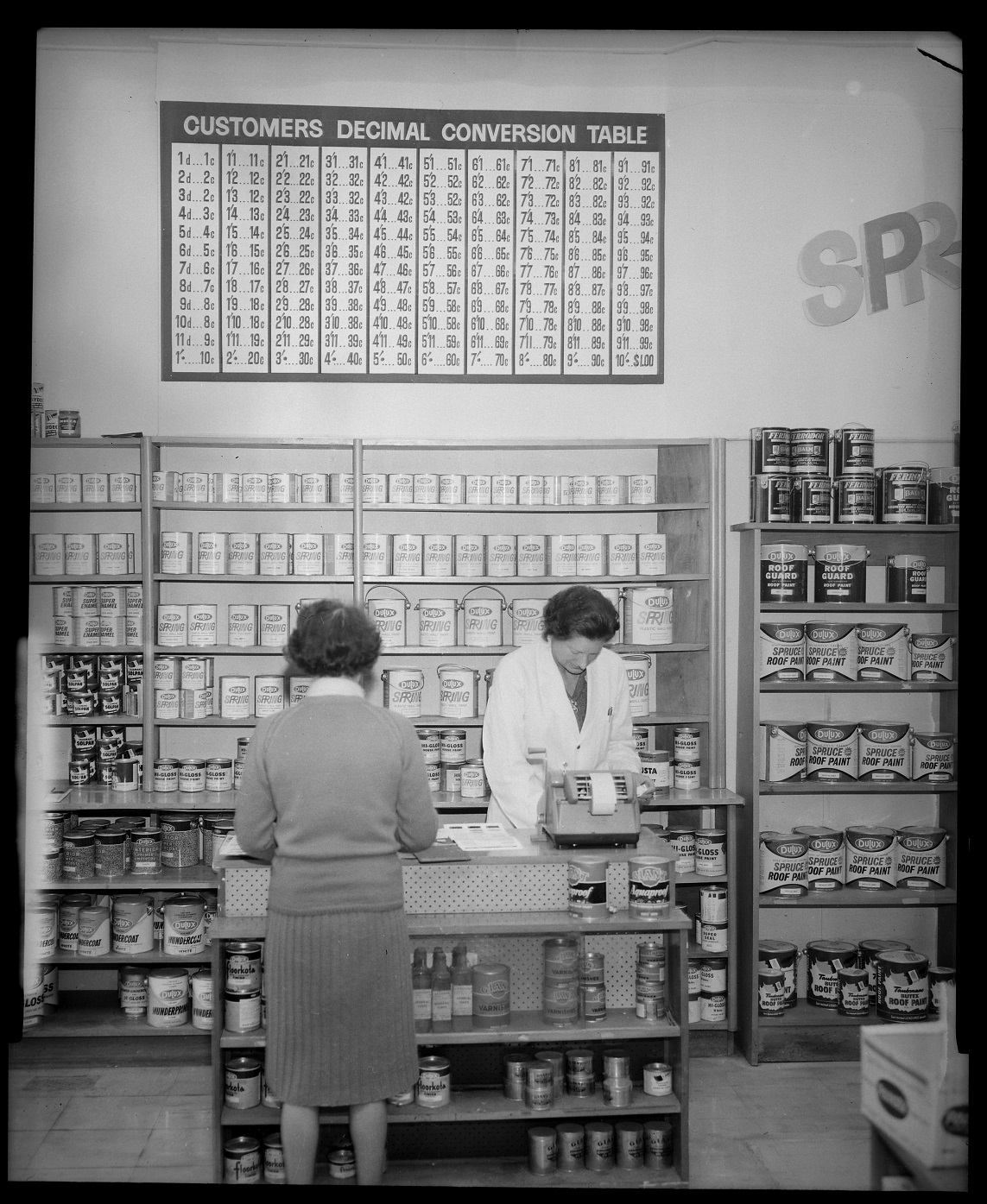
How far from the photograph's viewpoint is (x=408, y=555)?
414cm

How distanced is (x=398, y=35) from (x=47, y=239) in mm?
1539

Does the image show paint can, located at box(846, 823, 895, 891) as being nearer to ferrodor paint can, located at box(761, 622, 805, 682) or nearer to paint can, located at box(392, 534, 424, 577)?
ferrodor paint can, located at box(761, 622, 805, 682)

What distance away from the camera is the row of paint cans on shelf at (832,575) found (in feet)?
13.6

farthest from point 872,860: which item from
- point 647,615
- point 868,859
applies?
point 647,615

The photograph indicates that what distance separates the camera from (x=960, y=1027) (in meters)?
2.61

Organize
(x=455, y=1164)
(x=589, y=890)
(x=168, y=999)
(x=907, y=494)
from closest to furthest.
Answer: (x=589, y=890), (x=455, y=1164), (x=168, y=999), (x=907, y=494)

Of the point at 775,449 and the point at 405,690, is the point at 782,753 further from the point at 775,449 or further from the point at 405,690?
the point at 405,690

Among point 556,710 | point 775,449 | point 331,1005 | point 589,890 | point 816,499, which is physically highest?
point 775,449

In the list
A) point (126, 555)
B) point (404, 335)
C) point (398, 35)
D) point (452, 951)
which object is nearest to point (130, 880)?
point (126, 555)

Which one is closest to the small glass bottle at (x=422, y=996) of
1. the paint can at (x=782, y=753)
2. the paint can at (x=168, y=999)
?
the paint can at (x=168, y=999)

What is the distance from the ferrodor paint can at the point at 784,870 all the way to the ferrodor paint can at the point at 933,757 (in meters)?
0.58

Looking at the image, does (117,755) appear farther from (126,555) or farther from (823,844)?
(823,844)

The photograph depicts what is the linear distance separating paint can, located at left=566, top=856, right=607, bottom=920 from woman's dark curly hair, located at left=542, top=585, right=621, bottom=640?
863mm

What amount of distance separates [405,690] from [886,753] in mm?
1978
